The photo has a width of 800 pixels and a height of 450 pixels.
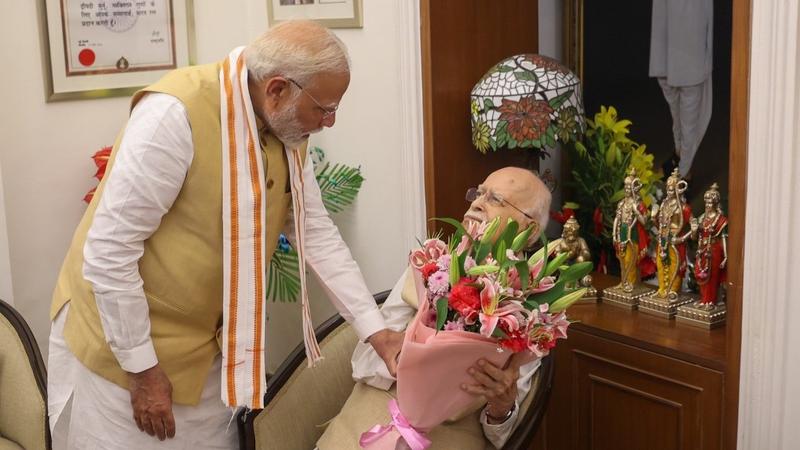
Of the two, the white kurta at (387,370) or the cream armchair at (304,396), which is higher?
the white kurta at (387,370)

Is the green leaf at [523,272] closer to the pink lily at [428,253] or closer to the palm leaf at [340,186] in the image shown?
the pink lily at [428,253]

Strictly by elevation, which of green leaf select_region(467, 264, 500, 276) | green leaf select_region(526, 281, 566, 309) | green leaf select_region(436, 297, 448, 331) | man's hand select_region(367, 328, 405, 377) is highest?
green leaf select_region(467, 264, 500, 276)

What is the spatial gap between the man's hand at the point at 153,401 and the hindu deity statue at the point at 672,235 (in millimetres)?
1483

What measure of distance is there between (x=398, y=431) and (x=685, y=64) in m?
1.59

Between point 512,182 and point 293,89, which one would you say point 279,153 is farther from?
point 512,182

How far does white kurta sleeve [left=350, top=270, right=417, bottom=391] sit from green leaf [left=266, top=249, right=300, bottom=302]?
102 centimetres

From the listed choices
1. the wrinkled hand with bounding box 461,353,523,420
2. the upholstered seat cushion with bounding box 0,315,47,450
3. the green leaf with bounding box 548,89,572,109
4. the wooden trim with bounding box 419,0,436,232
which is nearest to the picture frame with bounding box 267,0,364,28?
the wooden trim with bounding box 419,0,436,232

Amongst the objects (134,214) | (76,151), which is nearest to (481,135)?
(134,214)

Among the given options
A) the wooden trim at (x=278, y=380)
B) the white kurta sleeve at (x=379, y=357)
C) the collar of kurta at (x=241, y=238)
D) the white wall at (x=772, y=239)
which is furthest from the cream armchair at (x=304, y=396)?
the white wall at (x=772, y=239)

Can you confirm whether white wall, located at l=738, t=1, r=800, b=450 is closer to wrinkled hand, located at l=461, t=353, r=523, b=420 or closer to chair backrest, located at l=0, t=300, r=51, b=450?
wrinkled hand, located at l=461, t=353, r=523, b=420

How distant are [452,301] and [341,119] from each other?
6.16 feet

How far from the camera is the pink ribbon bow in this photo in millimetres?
2264

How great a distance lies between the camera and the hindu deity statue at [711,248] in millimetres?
2729

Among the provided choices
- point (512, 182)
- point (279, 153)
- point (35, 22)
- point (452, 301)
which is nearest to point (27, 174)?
point (35, 22)
